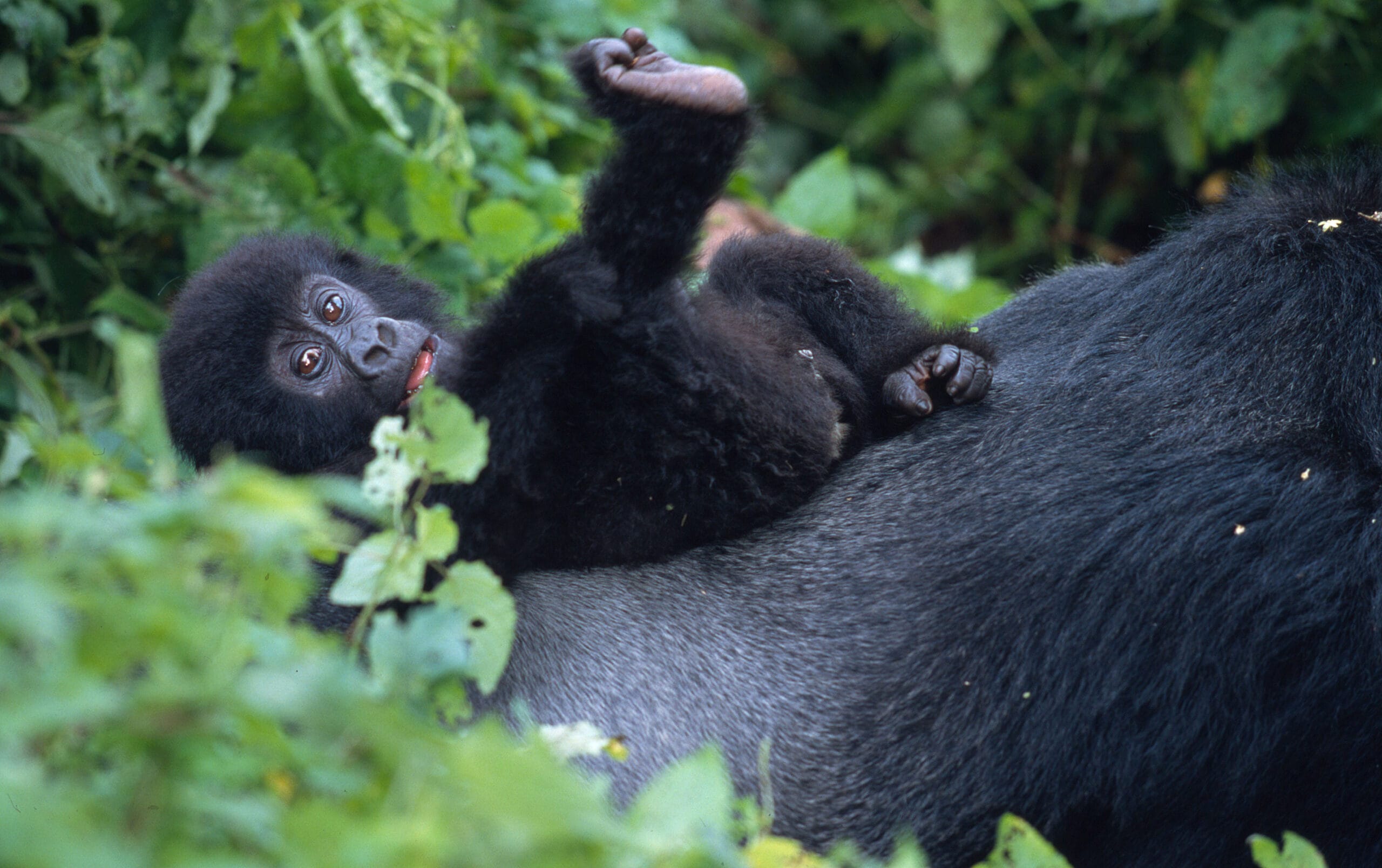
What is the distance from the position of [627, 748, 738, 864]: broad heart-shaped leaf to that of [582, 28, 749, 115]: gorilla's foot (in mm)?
910

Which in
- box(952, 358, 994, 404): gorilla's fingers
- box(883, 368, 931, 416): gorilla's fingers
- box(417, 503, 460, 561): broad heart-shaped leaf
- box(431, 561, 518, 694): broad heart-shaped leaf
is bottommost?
box(883, 368, 931, 416): gorilla's fingers

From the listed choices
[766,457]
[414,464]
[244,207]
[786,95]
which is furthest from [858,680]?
[786,95]

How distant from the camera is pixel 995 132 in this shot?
15.1ft

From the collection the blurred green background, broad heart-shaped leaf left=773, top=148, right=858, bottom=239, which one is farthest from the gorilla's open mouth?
broad heart-shaped leaf left=773, top=148, right=858, bottom=239

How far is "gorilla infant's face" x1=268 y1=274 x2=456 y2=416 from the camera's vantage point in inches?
75.9

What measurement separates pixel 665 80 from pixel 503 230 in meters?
1.17

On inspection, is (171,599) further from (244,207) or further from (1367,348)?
(244,207)

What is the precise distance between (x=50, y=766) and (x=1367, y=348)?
5.08 feet

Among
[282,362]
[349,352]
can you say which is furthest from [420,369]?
[282,362]

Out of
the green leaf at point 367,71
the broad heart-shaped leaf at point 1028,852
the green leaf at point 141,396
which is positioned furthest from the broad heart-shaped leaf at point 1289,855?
the green leaf at point 367,71

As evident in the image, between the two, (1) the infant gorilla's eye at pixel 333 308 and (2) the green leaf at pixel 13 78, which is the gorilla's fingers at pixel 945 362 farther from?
(2) the green leaf at pixel 13 78

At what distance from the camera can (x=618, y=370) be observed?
1.57 m

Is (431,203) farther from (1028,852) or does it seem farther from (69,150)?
(1028,852)

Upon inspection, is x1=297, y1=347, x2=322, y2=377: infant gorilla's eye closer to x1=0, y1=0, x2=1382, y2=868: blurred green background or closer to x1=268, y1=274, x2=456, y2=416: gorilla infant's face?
Answer: x1=268, y1=274, x2=456, y2=416: gorilla infant's face
